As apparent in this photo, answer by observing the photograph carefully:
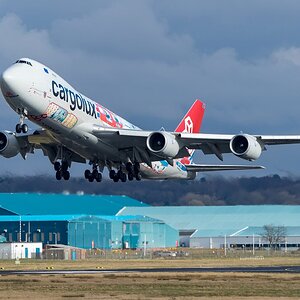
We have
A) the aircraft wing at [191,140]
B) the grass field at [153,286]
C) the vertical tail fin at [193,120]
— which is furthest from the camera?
the vertical tail fin at [193,120]

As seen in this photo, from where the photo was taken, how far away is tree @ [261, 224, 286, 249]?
431 ft

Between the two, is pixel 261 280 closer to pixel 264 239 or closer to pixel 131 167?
pixel 131 167

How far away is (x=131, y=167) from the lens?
61562 mm

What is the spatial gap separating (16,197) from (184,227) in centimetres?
2747

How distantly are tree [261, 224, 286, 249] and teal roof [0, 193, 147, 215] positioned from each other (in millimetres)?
25802

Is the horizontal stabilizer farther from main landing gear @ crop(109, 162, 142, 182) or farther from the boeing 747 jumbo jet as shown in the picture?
main landing gear @ crop(109, 162, 142, 182)

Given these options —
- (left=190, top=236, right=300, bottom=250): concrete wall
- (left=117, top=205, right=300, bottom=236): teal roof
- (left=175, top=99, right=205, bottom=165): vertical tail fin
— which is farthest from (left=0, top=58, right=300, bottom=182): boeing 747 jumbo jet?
(left=117, top=205, right=300, bottom=236): teal roof

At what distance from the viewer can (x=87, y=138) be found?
57156 mm

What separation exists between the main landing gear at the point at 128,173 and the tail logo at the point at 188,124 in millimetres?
11113

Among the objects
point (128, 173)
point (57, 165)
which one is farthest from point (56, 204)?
point (128, 173)

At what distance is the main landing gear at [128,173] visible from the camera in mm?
61656

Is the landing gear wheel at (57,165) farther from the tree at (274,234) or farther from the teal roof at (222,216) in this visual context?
the teal roof at (222,216)

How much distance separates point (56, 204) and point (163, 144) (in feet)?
281

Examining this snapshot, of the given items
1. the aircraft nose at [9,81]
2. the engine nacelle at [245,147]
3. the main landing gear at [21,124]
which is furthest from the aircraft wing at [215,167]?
the aircraft nose at [9,81]
